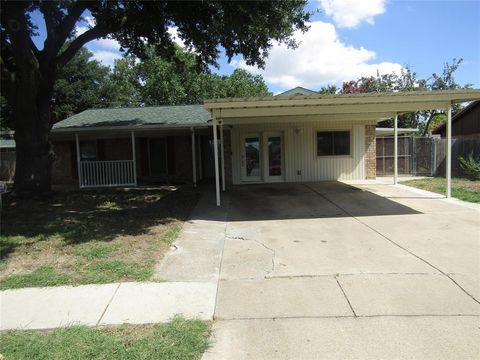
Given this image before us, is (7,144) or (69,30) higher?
(69,30)

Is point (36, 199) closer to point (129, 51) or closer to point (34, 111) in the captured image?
point (34, 111)

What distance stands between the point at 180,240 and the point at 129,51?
991 cm

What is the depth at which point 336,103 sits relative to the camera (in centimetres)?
993

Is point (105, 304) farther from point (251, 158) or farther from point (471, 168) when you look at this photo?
point (471, 168)

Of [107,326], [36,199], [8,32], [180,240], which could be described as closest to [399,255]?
[180,240]

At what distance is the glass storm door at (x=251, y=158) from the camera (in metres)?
16.2

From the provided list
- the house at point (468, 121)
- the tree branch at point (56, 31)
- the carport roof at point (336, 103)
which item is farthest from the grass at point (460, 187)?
the tree branch at point (56, 31)

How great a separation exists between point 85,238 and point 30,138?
6044 millimetres

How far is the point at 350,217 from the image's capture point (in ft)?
30.2

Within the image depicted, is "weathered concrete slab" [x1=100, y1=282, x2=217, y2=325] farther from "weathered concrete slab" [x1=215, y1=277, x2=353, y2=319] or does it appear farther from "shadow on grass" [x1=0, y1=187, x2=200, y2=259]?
"shadow on grass" [x1=0, y1=187, x2=200, y2=259]

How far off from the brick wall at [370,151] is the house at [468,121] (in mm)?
9705

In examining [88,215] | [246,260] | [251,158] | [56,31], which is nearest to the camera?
[246,260]

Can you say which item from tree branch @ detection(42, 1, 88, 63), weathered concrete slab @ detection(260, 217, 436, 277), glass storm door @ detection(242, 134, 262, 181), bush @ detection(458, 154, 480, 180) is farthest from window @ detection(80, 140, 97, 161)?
bush @ detection(458, 154, 480, 180)

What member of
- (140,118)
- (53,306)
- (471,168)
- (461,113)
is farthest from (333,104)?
(461,113)
